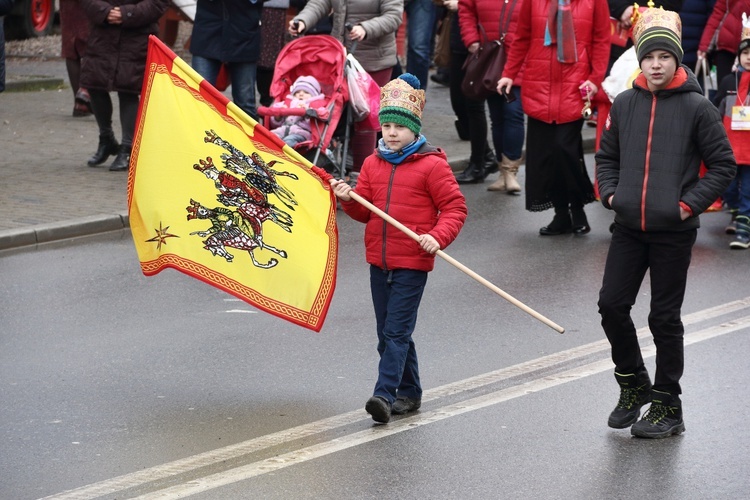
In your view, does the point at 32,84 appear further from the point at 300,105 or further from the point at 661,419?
the point at 661,419

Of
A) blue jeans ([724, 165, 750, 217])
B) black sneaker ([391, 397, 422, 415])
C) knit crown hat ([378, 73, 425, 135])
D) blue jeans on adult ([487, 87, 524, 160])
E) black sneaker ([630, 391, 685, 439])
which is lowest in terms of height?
blue jeans on adult ([487, 87, 524, 160])

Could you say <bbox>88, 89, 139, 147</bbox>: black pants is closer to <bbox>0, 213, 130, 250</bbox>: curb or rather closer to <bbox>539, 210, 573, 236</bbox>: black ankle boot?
<bbox>0, 213, 130, 250</bbox>: curb

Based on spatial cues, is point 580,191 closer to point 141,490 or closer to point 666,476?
point 666,476

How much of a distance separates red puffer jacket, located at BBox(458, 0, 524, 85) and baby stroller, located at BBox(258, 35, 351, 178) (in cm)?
134

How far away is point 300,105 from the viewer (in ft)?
36.1

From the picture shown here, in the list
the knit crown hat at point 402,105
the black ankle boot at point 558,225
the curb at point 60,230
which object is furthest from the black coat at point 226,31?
the knit crown hat at point 402,105

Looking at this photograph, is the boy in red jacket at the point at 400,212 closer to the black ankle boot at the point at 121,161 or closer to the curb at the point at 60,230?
the curb at the point at 60,230

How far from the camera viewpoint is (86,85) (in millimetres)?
12164

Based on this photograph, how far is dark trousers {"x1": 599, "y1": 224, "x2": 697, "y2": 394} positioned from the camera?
6.05 metres

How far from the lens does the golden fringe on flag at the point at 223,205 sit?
667 cm

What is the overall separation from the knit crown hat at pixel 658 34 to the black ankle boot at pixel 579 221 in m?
4.50

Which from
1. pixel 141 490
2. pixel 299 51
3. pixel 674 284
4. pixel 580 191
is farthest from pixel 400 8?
pixel 141 490

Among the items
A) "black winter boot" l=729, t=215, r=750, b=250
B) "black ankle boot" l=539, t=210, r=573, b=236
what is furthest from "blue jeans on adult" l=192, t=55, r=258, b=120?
"black winter boot" l=729, t=215, r=750, b=250

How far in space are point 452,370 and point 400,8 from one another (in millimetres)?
5370
